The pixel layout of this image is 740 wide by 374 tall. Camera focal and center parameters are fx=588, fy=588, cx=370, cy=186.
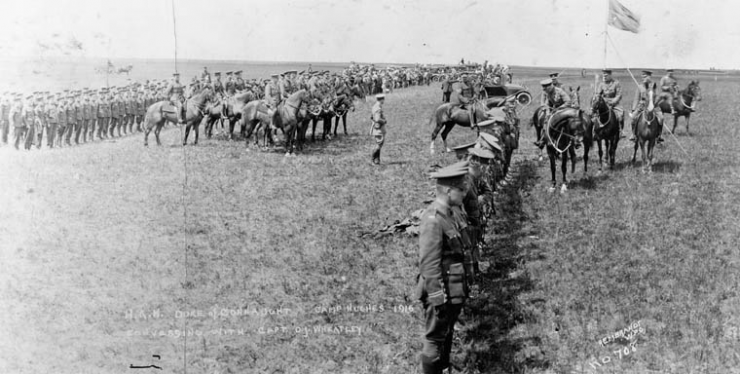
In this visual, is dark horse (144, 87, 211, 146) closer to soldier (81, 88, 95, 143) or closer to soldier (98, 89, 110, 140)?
soldier (81, 88, 95, 143)

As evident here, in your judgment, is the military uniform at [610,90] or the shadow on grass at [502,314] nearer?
the shadow on grass at [502,314]

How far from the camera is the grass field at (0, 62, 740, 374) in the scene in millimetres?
6410

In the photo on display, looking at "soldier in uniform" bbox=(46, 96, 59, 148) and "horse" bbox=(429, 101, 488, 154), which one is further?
"soldier in uniform" bbox=(46, 96, 59, 148)

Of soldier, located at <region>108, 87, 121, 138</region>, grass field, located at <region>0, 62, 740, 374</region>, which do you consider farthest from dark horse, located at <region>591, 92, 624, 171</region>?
soldier, located at <region>108, 87, 121, 138</region>

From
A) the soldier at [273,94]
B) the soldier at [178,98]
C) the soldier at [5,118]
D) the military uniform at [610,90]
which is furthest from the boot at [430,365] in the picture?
the soldier at [5,118]

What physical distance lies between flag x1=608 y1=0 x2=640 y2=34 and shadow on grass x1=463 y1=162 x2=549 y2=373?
666 centimetres

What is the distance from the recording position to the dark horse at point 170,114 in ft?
62.5

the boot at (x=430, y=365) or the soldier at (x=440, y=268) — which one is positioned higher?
the soldier at (x=440, y=268)

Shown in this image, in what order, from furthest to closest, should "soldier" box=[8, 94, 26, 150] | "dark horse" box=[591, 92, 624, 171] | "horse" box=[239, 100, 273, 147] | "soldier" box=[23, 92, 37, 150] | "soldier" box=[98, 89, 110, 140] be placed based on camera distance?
"soldier" box=[98, 89, 110, 140]
"horse" box=[239, 100, 273, 147]
"soldier" box=[23, 92, 37, 150]
"soldier" box=[8, 94, 26, 150]
"dark horse" box=[591, 92, 624, 171]

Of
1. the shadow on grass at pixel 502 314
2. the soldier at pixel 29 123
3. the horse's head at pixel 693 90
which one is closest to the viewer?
the shadow on grass at pixel 502 314

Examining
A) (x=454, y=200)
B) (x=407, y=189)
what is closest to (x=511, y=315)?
(x=454, y=200)

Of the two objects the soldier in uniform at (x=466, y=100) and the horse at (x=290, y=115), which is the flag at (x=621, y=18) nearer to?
the soldier in uniform at (x=466, y=100)

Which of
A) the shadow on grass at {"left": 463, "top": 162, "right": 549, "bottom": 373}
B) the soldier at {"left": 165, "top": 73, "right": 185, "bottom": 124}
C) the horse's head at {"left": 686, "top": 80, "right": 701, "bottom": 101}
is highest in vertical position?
the horse's head at {"left": 686, "top": 80, "right": 701, "bottom": 101}

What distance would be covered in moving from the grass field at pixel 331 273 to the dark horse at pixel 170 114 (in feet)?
14.2
